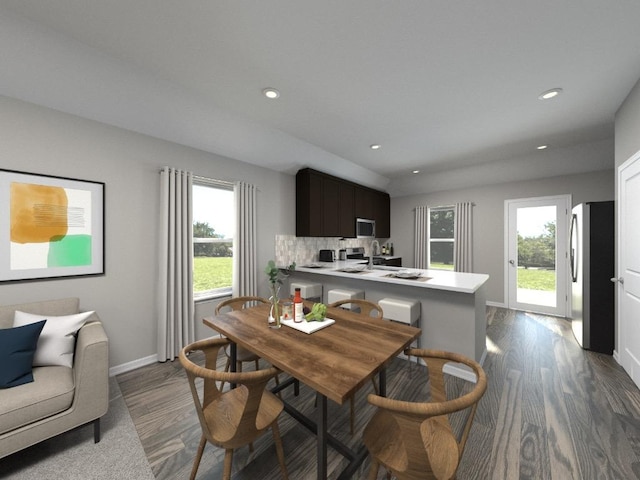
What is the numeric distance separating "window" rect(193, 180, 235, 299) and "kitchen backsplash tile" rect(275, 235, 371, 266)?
2.76 feet

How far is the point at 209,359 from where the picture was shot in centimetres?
146

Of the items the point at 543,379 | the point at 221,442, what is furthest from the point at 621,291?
the point at 221,442

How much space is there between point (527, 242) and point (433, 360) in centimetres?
479

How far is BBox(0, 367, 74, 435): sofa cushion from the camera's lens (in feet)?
4.60

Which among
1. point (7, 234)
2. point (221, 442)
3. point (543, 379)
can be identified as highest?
point (7, 234)

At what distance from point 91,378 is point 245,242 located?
2.18 meters

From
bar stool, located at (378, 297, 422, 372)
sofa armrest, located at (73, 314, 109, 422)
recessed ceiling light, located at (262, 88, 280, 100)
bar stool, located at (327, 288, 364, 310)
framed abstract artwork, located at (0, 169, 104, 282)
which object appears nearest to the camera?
sofa armrest, located at (73, 314, 109, 422)

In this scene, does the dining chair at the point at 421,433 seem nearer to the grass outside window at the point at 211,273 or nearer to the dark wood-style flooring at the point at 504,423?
the dark wood-style flooring at the point at 504,423

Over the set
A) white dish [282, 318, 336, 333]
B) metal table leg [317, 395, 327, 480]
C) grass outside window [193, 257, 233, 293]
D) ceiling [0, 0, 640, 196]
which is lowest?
metal table leg [317, 395, 327, 480]

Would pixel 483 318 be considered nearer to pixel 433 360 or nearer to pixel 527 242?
pixel 433 360

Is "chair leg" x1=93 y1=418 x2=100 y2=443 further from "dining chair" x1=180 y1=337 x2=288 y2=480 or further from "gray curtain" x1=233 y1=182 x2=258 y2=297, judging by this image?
"gray curtain" x1=233 y1=182 x2=258 y2=297

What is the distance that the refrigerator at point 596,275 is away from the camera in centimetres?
292

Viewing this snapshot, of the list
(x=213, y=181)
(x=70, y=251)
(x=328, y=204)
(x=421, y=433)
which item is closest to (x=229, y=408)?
(x=421, y=433)

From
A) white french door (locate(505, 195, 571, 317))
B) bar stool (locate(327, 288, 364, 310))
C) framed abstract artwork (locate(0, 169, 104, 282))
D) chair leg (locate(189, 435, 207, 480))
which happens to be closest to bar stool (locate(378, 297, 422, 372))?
bar stool (locate(327, 288, 364, 310))
